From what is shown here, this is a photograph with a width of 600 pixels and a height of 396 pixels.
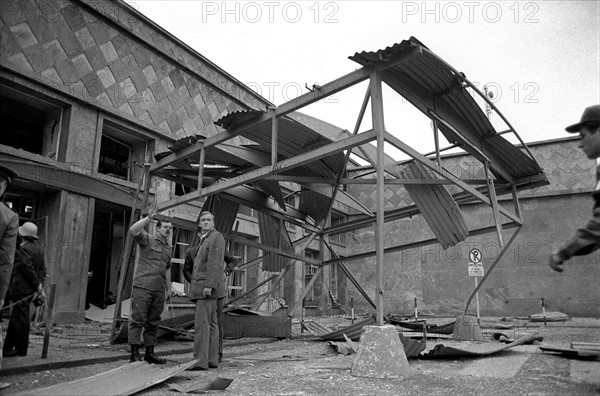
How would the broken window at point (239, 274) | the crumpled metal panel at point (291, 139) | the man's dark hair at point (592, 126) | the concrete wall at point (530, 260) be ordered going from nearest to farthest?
the man's dark hair at point (592, 126)
the crumpled metal panel at point (291, 139)
the broken window at point (239, 274)
the concrete wall at point (530, 260)

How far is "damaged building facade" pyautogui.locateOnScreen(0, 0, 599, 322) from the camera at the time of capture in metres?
9.65

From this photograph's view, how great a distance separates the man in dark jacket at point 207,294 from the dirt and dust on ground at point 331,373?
274mm

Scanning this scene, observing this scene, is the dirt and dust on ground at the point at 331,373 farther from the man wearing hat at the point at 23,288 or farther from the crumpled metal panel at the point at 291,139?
the crumpled metal panel at the point at 291,139

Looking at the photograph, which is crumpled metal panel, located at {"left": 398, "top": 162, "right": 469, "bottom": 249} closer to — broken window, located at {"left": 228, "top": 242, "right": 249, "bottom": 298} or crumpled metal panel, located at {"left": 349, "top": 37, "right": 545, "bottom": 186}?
crumpled metal panel, located at {"left": 349, "top": 37, "right": 545, "bottom": 186}

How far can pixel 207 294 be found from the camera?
595 centimetres

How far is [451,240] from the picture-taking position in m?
9.00

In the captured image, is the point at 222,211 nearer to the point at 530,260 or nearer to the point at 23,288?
the point at 23,288

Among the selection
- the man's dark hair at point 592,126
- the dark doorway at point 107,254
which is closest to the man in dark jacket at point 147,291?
the man's dark hair at point 592,126

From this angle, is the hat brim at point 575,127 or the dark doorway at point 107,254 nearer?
the hat brim at point 575,127

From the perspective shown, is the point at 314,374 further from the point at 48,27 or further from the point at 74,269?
the point at 48,27

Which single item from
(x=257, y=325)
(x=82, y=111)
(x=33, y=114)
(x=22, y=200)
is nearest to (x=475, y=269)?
(x=257, y=325)

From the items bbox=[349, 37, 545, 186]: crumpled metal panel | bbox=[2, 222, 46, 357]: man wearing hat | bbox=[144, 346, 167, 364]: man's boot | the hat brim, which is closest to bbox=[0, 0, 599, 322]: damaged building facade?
bbox=[349, 37, 545, 186]: crumpled metal panel

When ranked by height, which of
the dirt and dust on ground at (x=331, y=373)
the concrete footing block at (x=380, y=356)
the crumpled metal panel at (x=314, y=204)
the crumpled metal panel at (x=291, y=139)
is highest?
the crumpled metal panel at (x=291, y=139)

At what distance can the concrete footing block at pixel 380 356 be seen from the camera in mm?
5094
